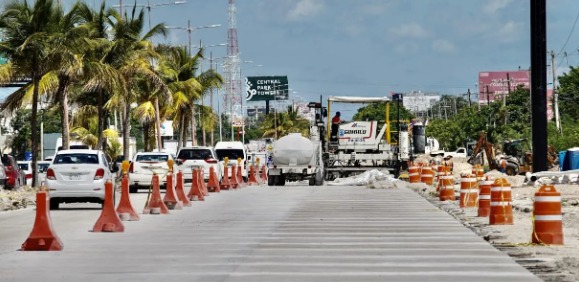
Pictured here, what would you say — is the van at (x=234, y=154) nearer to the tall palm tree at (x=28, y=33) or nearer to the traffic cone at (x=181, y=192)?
the tall palm tree at (x=28, y=33)

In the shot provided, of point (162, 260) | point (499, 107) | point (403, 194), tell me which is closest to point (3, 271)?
point (162, 260)

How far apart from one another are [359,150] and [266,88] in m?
105

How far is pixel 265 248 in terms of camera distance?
58.4 feet

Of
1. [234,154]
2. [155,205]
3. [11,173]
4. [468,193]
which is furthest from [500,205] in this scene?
[234,154]

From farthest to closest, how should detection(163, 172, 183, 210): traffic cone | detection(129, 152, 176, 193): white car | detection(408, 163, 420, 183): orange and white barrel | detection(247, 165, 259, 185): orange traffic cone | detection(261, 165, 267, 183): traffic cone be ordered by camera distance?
detection(261, 165, 267, 183): traffic cone
detection(247, 165, 259, 185): orange traffic cone
detection(408, 163, 420, 183): orange and white barrel
detection(129, 152, 176, 193): white car
detection(163, 172, 183, 210): traffic cone

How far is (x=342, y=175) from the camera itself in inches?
2050

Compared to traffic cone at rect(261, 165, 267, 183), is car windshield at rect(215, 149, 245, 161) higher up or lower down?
higher up

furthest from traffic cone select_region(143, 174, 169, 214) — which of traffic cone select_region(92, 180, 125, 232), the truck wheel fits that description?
the truck wheel

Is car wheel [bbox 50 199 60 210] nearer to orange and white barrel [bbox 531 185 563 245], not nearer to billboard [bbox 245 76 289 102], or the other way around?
orange and white barrel [bbox 531 185 563 245]

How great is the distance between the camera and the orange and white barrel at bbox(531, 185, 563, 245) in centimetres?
1752

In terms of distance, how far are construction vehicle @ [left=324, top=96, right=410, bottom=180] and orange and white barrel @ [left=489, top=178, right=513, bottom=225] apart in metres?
28.6

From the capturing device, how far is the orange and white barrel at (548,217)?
17.5 m

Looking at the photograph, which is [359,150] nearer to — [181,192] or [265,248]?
[181,192]

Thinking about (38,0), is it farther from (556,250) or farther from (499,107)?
(499,107)
